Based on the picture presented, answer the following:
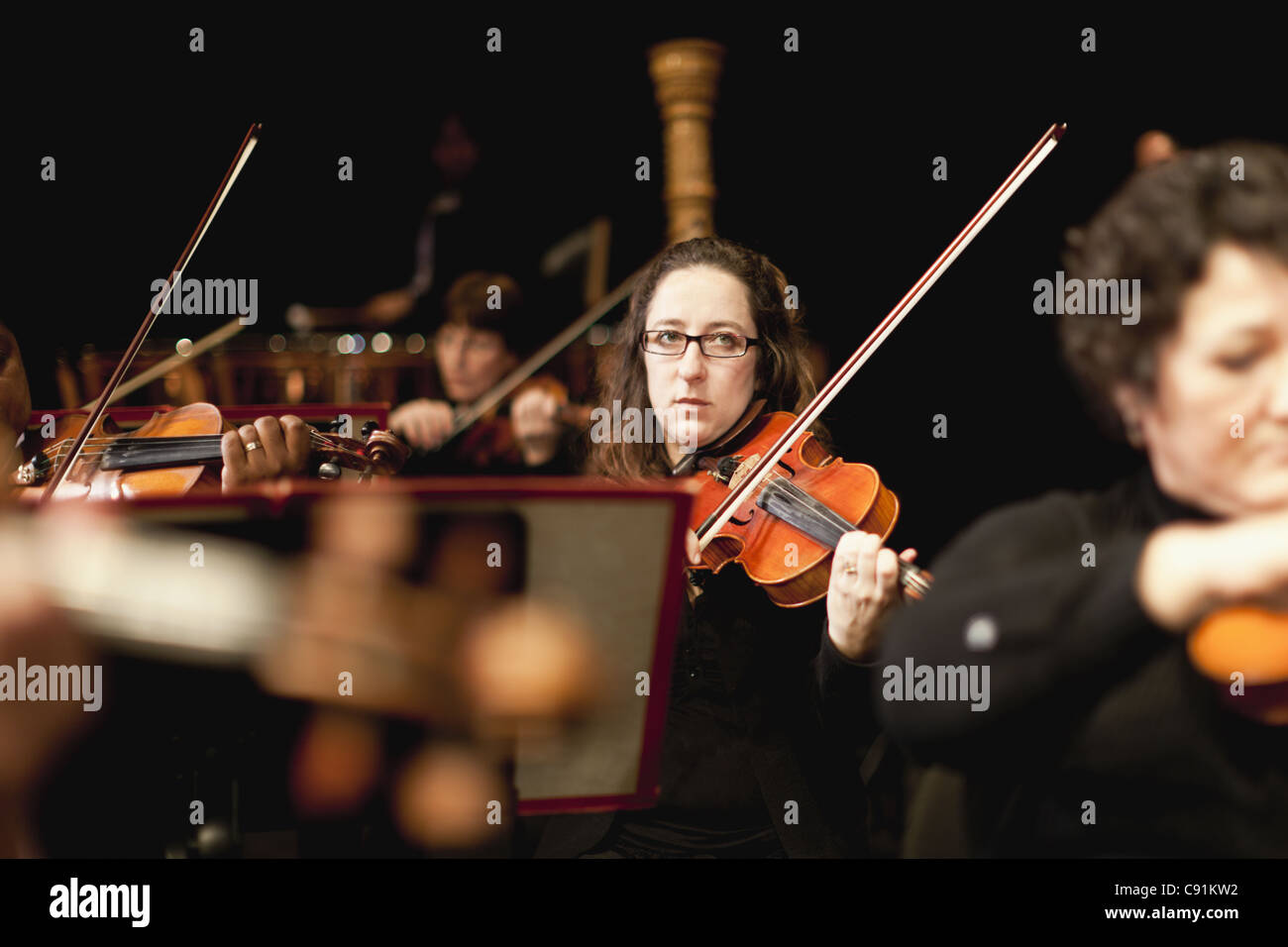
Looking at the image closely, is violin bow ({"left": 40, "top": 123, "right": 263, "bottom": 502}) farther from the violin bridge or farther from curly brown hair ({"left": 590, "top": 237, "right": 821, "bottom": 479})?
curly brown hair ({"left": 590, "top": 237, "right": 821, "bottom": 479})

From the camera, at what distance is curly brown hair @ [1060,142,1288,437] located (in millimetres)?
1138

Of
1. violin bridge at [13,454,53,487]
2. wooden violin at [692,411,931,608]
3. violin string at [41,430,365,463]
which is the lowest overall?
→ wooden violin at [692,411,931,608]

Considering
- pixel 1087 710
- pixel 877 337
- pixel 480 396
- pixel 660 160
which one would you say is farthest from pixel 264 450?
pixel 660 160

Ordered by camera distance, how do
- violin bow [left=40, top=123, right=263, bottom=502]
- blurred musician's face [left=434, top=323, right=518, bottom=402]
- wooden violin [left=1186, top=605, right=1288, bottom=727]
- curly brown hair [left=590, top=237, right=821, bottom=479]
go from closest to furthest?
wooden violin [left=1186, top=605, right=1288, bottom=727]
violin bow [left=40, top=123, right=263, bottom=502]
curly brown hair [left=590, top=237, right=821, bottom=479]
blurred musician's face [left=434, top=323, right=518, bottom=402]

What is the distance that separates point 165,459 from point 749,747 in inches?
43.3

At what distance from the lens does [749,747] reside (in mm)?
1811

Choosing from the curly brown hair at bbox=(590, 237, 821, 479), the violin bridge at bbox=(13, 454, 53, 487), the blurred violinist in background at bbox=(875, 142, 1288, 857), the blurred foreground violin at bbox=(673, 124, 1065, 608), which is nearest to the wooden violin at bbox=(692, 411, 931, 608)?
the blurred foreground violin at bbox=(673, 124, 1065, 608)

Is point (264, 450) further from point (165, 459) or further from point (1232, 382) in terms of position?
point (1232, 382)

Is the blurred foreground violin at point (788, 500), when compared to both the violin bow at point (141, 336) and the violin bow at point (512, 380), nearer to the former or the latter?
the violin bow at point (141, 336)

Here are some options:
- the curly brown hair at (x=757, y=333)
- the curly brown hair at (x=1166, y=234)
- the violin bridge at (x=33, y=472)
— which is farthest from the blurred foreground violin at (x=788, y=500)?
the violin bridge at (x=33, y=472)

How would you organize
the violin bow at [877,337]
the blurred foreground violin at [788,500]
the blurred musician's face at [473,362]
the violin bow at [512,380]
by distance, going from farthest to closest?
the blurred musician's face at [473,362] < the violin bow at [512,380] < the blurred foreground violin at [788,500] < the violin bow at [877,337]

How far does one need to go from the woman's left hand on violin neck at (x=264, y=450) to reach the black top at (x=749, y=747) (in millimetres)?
716

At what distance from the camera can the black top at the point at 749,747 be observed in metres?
1.77

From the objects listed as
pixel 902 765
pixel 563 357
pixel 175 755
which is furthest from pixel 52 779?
pixel 563 357
